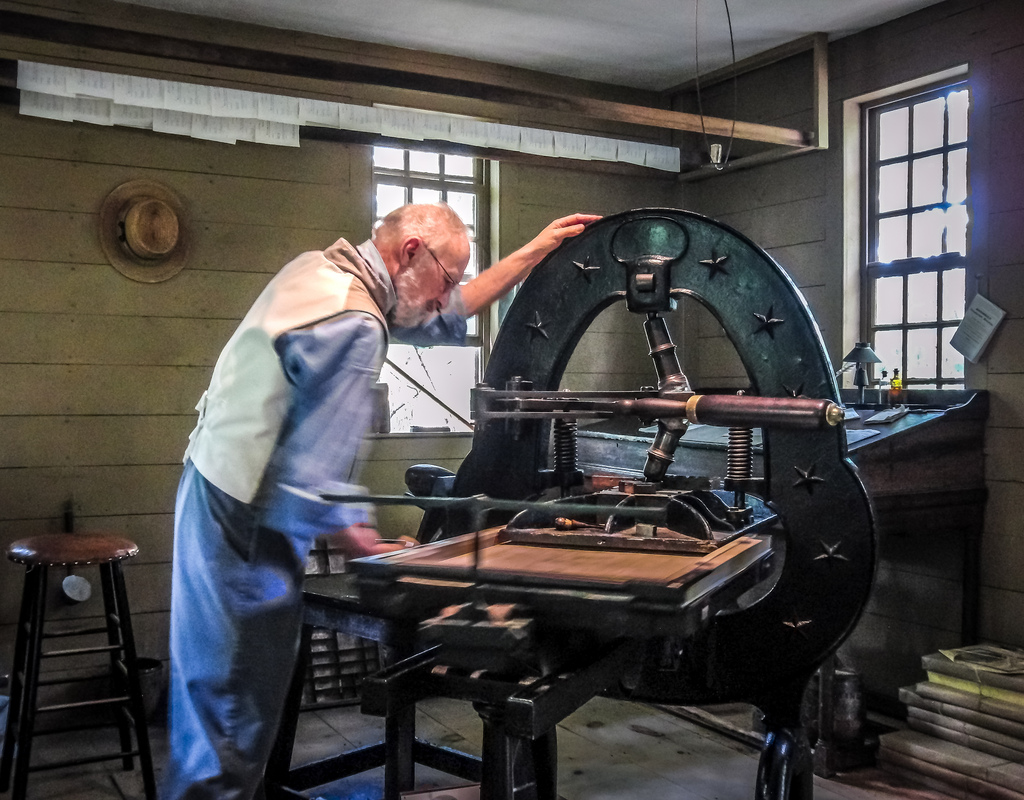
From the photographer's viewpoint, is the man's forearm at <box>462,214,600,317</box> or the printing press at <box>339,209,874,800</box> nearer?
the printing press at <box>339,209,874,800</box>

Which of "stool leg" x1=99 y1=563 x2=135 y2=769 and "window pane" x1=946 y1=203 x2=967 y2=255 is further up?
"window pane" x1=946 y1=203 x2=967 y2=255

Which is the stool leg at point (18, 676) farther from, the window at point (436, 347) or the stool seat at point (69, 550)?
the window at point (436, 347)

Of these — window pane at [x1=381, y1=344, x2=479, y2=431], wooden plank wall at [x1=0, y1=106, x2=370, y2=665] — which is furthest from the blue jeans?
window pane at [x1=381, y1=344, x2=479, y2=431]

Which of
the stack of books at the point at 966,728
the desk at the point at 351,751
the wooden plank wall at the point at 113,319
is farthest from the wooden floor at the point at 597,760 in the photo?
the wooden plank wall at the point at 113,319

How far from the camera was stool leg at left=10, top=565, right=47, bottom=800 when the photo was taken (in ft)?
9.97

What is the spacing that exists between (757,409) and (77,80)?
9.98ft

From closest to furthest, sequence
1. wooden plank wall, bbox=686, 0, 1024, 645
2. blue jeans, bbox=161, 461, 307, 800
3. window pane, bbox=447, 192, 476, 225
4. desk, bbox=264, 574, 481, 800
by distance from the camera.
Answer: desk, bbox=264, 574, 481, 800, blue jeans, bbox=161, 461, 307, 800, wooden plank wall, bbox=686, 0, 1024, 645, window pane, bbox=447, 192, 476, 225

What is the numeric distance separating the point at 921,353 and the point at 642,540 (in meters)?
3.06

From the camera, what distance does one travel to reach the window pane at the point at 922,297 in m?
4.29

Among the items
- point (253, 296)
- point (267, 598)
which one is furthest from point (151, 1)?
point (267, 598)

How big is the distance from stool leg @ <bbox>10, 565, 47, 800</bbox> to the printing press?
1477 mm

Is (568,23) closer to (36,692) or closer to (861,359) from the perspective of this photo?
(861,359)

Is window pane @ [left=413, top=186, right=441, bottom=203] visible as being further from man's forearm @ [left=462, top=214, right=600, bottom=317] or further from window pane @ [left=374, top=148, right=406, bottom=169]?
man's forearm @ [left=462, top=214, right=600, bottom=317]

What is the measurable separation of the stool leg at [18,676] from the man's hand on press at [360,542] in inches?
73.6
